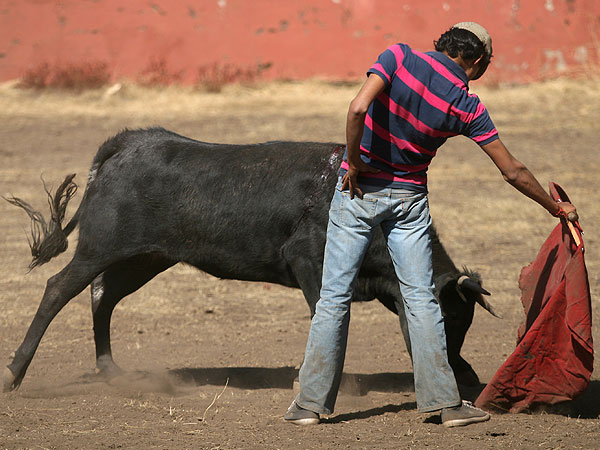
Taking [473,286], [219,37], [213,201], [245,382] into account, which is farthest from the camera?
[219,37]

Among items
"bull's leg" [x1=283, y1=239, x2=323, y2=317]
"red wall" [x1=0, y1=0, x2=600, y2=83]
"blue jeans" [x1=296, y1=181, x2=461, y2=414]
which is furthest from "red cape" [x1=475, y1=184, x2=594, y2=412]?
"red wall" [x1=0, y1=0, x2=600, y2=83]

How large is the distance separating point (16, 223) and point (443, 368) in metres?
7.27

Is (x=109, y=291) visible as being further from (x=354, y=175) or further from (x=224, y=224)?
(x=354, y=175)

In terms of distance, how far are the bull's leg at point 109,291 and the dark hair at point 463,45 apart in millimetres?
2550

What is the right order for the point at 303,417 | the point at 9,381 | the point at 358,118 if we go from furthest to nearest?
the point at 9,381, the point at 303,417, the point at 358,118

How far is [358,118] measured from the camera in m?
3.94

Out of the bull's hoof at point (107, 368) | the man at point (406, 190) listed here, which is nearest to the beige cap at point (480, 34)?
the man at point (406, 190)

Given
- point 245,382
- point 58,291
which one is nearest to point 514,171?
point 245,382

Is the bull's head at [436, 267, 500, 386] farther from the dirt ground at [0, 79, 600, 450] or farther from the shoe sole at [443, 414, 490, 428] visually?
the shoe sole at [443, 414, 490, 428]

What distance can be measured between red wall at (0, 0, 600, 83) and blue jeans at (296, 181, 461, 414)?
472 inches

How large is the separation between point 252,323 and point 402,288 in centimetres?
297

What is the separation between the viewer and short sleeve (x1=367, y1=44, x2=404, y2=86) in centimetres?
398

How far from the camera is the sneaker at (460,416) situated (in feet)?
14.5

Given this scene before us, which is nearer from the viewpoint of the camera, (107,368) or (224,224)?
(224,224)
